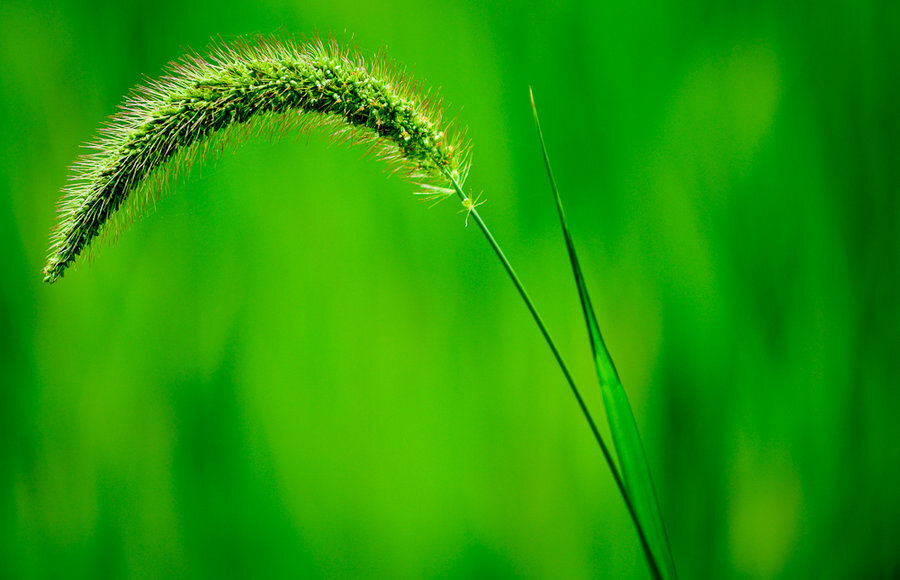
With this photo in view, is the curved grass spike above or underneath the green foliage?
above

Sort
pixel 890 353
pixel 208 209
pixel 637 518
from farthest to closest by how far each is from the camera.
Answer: pixel 890 353 < pixel 208 209 < pixel 637 518

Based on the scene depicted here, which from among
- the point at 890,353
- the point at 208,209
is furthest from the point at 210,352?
the point at 890,353

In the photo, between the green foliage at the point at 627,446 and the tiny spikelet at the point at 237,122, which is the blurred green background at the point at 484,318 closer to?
the tiny spikelet at the point at 237,122

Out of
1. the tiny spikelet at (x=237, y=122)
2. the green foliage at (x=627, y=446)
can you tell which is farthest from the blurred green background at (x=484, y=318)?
the green foliage at (x=627, y=446)

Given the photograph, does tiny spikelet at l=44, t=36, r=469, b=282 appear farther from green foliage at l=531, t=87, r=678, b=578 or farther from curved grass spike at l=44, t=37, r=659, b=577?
green foliage at l=531, t=87, r=678, b=578

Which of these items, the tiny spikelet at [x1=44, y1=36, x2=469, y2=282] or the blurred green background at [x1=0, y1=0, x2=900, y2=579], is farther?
the blurred green background at [x1=0, y1=0, x2=900, y2=579]

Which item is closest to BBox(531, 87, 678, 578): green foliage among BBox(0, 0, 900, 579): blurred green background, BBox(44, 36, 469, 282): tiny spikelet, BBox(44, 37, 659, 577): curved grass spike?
BBox(44, 37, 659, 577): curved grass spike

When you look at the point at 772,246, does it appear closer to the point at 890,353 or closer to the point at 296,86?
the point at 890,353
